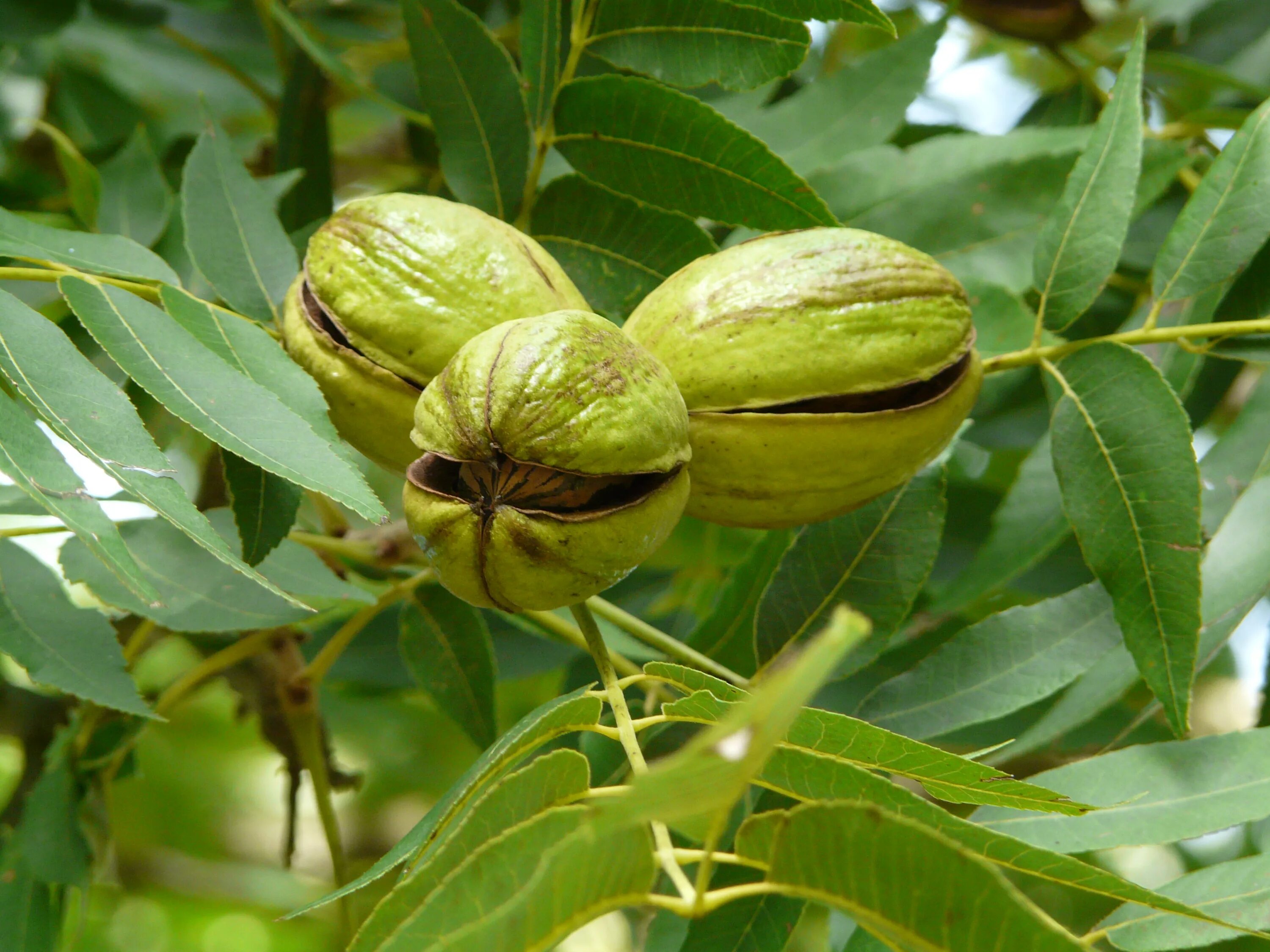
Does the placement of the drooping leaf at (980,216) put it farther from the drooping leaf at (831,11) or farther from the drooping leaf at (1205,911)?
the drooping leaf at (1205,911)

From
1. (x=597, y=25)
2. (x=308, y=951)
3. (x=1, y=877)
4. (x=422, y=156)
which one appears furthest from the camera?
(x=308, y=951)

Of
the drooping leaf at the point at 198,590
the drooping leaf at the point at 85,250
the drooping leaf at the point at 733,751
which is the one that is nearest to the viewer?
the drooping leaf at the point at 733,751

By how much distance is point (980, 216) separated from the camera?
224cm

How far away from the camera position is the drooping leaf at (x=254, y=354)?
150 cm

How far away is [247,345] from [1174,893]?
4.59ft

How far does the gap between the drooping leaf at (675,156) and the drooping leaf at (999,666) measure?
0.67 m

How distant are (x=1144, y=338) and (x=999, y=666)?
21.4 inches

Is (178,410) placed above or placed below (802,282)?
below

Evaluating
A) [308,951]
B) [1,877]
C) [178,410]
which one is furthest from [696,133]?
[308,951]

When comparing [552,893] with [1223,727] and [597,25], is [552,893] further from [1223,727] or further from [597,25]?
[1223,727]

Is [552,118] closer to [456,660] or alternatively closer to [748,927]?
[456,660]

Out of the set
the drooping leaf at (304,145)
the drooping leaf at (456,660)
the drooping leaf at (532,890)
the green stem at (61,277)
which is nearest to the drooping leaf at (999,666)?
the drooping leaf at (456,660)

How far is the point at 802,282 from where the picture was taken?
153 cm

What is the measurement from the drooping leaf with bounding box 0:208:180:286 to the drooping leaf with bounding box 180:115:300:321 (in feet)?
0.21
